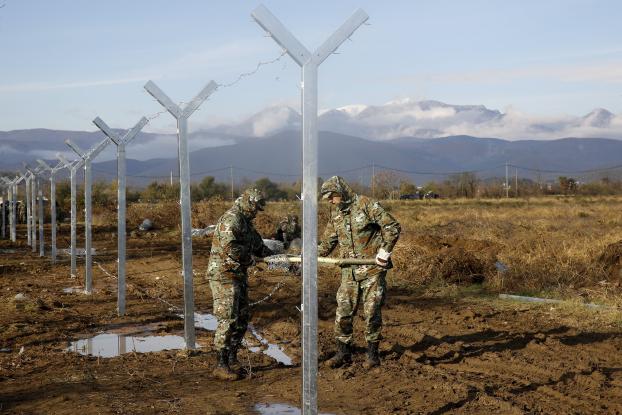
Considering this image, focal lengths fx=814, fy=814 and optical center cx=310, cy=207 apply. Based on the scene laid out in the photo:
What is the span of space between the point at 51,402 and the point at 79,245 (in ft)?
76.0

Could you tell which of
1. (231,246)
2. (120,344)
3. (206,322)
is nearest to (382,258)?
(231,246)

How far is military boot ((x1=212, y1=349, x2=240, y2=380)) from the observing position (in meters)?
8.54

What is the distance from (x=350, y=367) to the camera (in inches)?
347

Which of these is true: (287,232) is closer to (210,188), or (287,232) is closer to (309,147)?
(309,147)

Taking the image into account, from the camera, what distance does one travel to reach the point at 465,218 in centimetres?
3347

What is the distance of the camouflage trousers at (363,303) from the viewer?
870 cm

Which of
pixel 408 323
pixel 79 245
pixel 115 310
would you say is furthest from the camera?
pixel 79 245

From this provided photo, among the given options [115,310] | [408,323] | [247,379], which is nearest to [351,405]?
[247,379]

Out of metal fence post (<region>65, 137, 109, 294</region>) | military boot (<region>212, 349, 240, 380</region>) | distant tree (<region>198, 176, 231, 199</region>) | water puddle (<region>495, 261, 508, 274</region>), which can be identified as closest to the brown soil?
water puddle (<region>495, 261, 508, 274</region>)

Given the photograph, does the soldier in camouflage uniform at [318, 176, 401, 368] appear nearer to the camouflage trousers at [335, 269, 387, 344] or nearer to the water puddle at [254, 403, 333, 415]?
the camouflage trousers at [335, 269, 387, 344]

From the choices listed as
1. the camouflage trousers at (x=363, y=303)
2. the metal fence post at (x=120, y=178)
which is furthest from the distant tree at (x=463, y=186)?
the camouflage trousers at (x=363, y=303)

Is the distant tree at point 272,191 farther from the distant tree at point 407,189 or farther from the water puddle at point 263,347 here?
the water puddle at point 263,347

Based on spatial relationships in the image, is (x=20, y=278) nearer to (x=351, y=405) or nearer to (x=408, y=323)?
(x=408, y=323)

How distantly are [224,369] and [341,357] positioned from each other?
4.29ft
